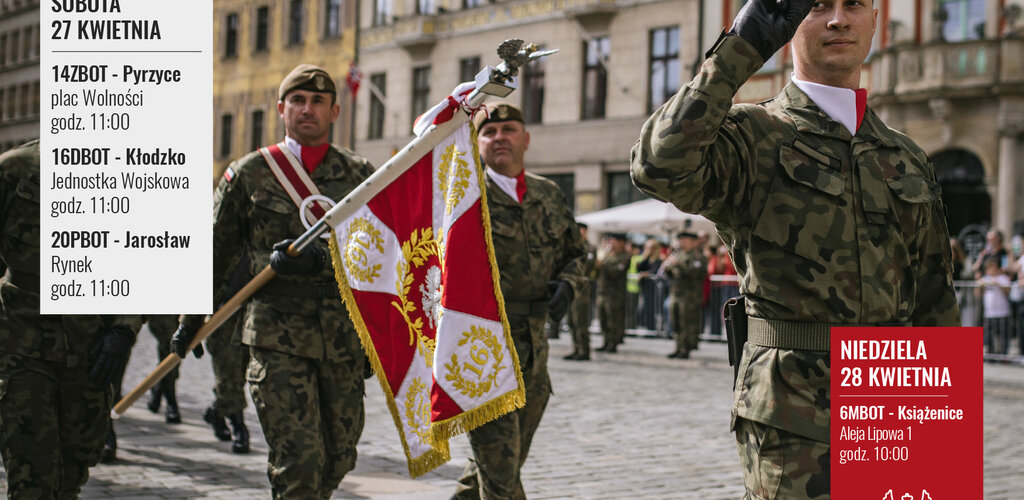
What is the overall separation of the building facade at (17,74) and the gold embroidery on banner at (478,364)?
50.4 meters

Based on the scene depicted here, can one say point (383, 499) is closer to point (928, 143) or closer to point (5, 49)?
point (928, 143)

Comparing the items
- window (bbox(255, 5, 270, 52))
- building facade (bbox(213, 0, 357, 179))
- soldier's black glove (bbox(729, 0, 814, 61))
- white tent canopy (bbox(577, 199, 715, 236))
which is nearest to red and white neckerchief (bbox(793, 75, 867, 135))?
soldier's black glove (bbox(729, 0, 814, 61))

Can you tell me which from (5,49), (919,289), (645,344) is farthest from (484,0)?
(5,49)

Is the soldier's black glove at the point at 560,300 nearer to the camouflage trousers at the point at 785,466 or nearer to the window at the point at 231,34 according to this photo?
the camouflage trousers at the point at 785,466

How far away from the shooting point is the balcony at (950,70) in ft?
73.9

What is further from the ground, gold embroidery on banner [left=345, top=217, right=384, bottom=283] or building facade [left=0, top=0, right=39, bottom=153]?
building facade [left=0, top=0, right=39, bottom=153]

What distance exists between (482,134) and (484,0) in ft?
92.9

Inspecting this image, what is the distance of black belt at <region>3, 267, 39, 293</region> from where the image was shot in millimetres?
4902

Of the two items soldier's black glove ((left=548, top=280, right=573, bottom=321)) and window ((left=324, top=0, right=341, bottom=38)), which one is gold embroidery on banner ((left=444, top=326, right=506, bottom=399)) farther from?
window ((left=324, top=0, right=341, bottom=38))

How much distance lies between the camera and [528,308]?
566cm

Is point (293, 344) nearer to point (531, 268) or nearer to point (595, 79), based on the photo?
point (531, 268)

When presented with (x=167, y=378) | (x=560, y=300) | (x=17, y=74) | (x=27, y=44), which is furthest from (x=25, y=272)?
(x=17, y=74)

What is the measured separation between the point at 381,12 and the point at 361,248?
33.6m

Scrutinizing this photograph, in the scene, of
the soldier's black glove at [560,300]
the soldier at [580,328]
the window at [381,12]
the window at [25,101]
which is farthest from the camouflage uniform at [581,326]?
the window at [25,101]
